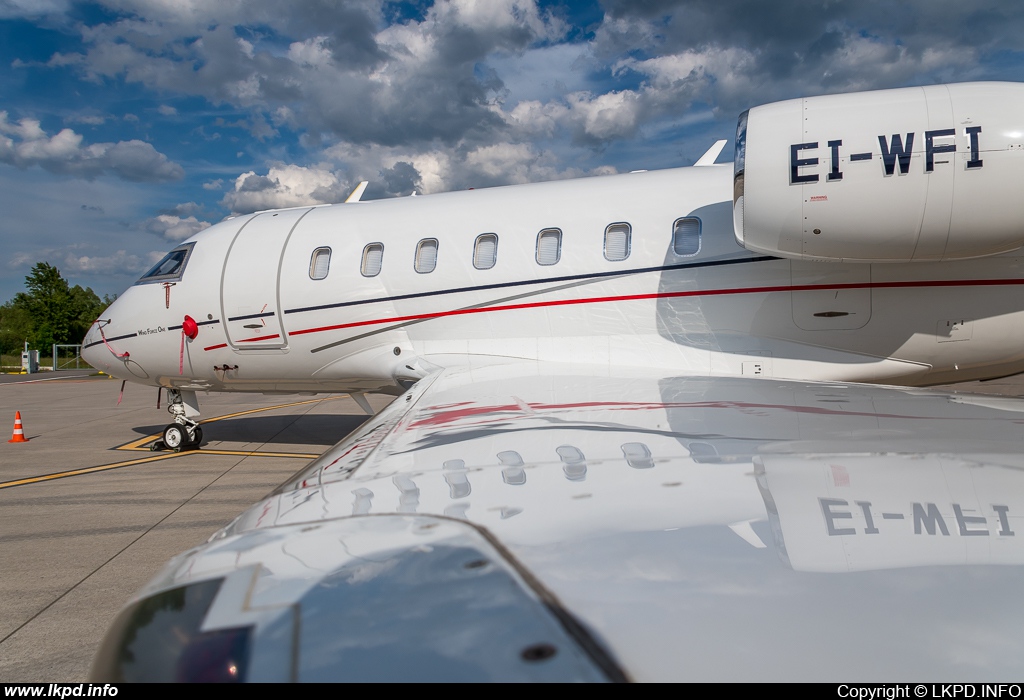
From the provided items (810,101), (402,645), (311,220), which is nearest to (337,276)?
(311,220)

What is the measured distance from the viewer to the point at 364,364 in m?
7.19

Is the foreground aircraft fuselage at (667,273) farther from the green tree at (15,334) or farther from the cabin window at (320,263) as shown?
the green tree at (15,334)

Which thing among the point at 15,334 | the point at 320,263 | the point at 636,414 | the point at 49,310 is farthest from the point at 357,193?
the point at 15,334

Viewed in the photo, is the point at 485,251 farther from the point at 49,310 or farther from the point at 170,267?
the point at 49,310

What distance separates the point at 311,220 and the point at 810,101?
530 centimetres

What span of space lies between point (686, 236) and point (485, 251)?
1.98 metres

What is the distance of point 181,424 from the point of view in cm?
966

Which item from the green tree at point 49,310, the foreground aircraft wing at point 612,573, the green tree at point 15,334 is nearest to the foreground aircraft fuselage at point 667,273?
the foreground aircraft wing at point 612,573

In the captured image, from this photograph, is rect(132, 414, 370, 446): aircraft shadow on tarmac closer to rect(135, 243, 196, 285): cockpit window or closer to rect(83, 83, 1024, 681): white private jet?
rect(83, 83, 1024, 681): white private jet

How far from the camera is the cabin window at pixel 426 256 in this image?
6723mm

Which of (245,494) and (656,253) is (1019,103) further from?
(245,494)

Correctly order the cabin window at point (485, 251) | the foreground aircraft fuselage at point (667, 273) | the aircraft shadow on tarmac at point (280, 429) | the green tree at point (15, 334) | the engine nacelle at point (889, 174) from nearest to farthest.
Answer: the engine nacelle at point (889, 174)
the foreground aircraft fuselage at point (667, 273)
the cabin window at point (485, 251)
the aircraft shadow on tarmac at point (280, 429)
the green tree at point (15, 334)

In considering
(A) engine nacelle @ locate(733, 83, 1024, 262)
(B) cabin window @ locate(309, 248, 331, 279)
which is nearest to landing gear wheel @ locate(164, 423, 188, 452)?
(B) cabin window @ locate(309, 248, 331, 279)

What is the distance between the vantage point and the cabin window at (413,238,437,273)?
22.1 feet
